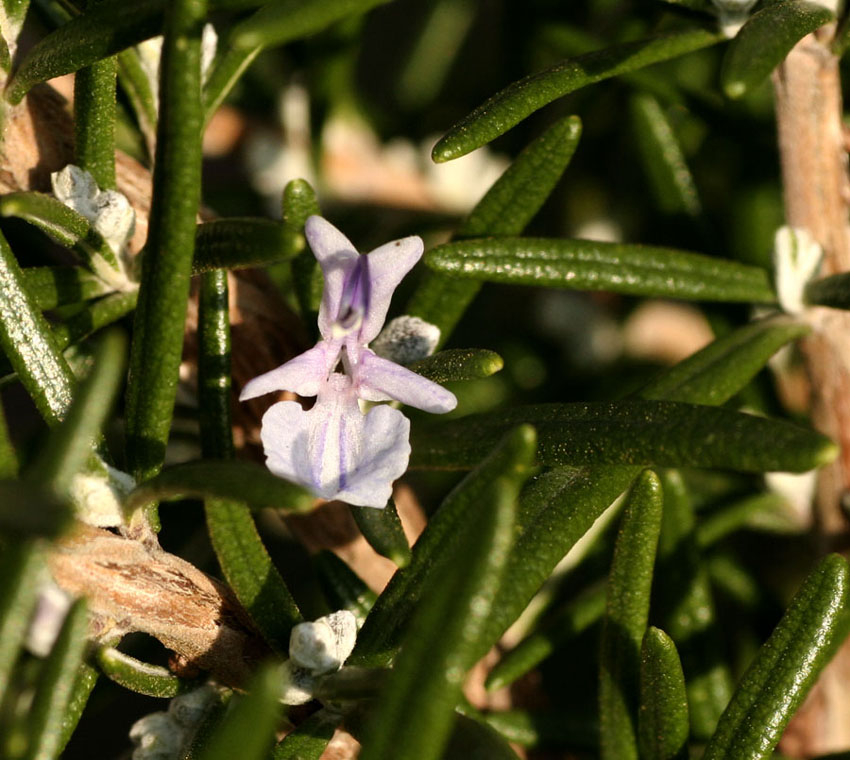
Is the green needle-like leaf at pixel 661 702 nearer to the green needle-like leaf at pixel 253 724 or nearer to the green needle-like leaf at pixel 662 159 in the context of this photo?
the green needle-like leaf at pixel 253 724

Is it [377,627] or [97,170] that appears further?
[97,170]

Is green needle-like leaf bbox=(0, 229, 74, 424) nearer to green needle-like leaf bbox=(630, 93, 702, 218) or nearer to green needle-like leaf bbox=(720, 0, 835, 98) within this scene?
green needle-like leaf bbox=(720, 0, 835, 98)

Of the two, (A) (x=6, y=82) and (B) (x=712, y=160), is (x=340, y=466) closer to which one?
(A) (x=6, y=82)

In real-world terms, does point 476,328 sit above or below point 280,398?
below

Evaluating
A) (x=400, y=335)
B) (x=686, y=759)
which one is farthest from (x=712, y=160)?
(x=686, y=759)

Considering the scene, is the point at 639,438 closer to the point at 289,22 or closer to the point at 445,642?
the point at 445,642

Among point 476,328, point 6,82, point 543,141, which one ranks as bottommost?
point 476,328

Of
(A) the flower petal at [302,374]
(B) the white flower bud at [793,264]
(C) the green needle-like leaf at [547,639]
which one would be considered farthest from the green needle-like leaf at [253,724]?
(B) the white flower bud at [793,264]
